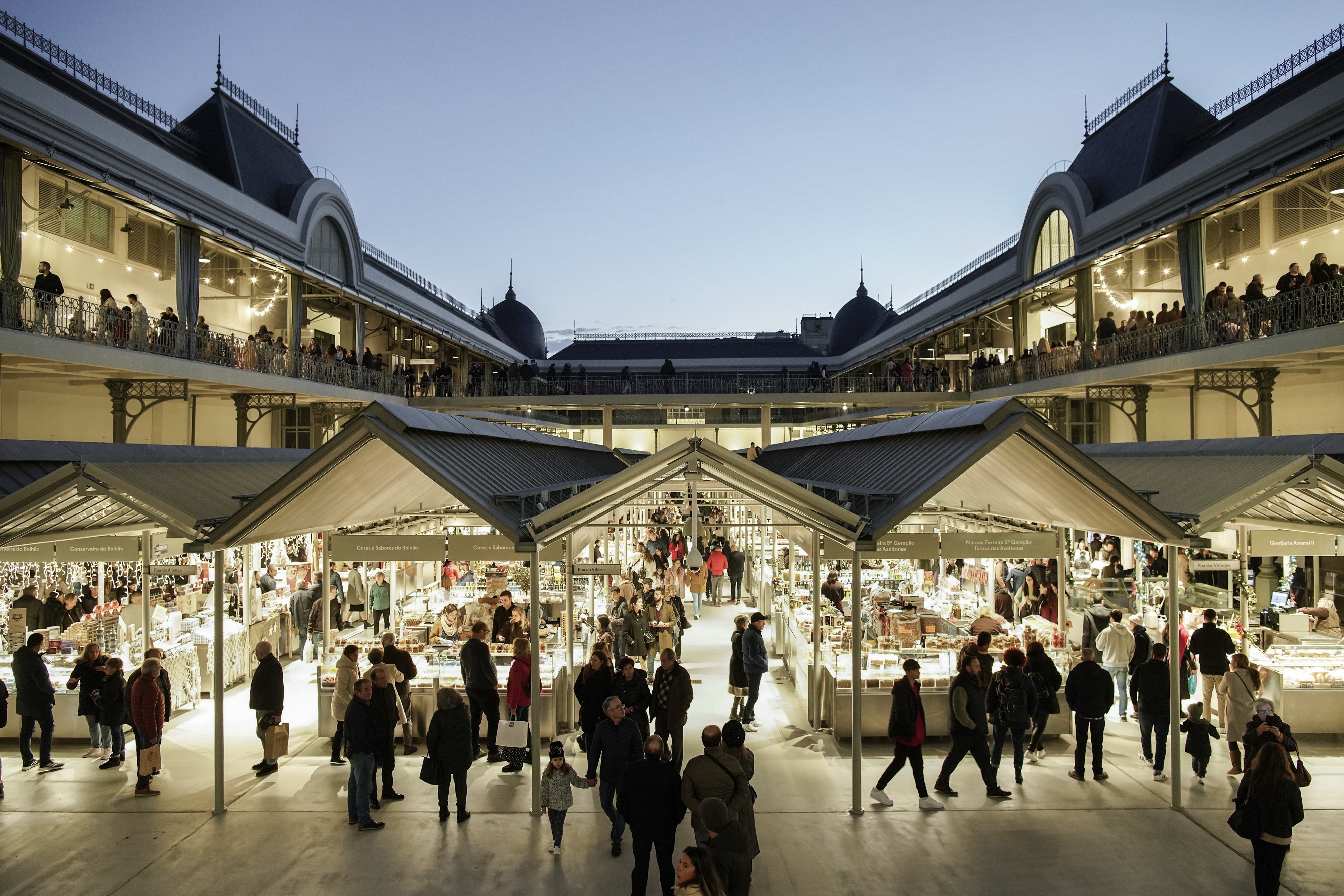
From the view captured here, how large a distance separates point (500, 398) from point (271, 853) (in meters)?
26.7

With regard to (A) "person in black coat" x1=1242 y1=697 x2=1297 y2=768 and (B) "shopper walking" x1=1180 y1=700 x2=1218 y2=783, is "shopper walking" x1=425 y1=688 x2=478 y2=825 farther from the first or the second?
(B) "shopper walking" x1=1180 y1=700 x2=1218 y2=783

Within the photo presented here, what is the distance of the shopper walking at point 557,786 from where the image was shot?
6840 mm

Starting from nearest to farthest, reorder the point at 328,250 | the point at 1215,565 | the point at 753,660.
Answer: the point at 1215,565 → the point at 753,660 → the point at 328,250

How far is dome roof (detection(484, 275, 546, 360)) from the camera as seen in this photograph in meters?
63.4

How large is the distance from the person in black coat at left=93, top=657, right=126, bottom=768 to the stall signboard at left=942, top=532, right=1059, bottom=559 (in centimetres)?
938

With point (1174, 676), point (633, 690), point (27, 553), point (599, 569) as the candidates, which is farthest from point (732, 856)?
point (27, 553)

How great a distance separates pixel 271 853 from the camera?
288 inches

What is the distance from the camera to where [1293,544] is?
10133 mm

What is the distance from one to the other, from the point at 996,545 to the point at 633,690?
4.51 meters

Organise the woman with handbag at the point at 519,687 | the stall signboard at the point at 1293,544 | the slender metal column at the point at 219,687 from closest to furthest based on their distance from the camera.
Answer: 1. the slender metal column at the point at 219,687
2. the woman with handbag at the point at 519,687
3. the stall signboard at the point at 1293,544

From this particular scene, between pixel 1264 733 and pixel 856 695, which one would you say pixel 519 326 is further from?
pixel 1264 733

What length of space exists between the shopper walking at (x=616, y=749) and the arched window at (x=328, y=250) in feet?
75.2

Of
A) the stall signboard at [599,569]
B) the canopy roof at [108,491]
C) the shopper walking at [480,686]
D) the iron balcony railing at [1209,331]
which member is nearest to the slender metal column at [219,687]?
the canopy roof at [108,491]

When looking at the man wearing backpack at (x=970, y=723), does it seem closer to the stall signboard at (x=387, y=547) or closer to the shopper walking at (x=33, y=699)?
the stall signboard at (x=387, y=547)
